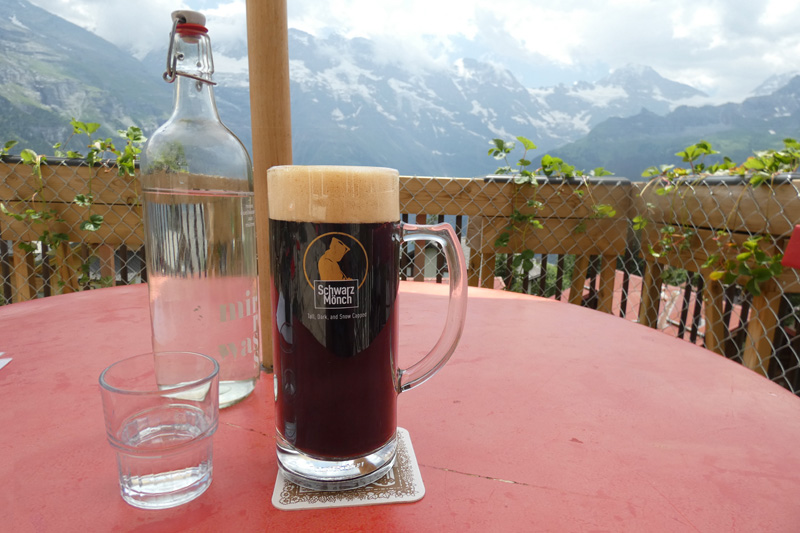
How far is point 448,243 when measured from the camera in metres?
0.42

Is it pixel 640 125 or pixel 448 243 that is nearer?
pixel 448 243

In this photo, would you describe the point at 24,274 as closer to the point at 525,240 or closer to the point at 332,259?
the point at 525,240

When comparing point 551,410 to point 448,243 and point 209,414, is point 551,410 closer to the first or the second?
point 448,243

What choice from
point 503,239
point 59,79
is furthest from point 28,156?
point 59,79

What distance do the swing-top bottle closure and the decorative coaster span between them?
387mm

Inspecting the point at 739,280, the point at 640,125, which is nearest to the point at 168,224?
the point at 739,280

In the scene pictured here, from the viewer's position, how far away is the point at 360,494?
378 mm

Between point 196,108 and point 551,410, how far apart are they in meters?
0.50

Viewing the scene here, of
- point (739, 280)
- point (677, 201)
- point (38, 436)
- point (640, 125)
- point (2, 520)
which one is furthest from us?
point (640, 125)

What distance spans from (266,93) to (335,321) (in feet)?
0.92

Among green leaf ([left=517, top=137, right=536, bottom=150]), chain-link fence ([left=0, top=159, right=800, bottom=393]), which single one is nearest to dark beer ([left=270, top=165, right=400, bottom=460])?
chain-link fence ([left=0, top=159, right=800, bottom=393])

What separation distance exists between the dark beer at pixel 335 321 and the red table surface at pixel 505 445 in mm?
60

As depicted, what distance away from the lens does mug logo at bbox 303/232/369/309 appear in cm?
35

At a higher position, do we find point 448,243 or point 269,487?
point 448,243
